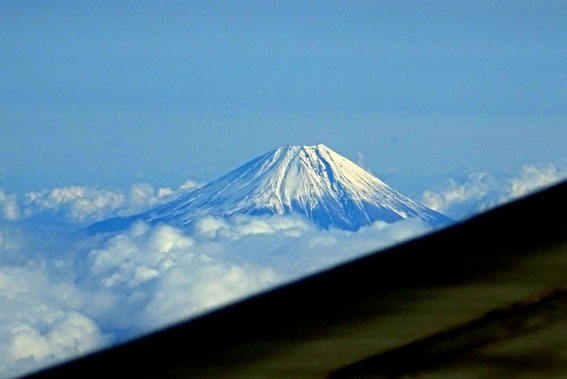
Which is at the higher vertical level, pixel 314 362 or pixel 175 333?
pixel 175 333

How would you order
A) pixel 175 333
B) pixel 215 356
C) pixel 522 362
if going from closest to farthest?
pixel 522 362, pixel 215 356, pixel 175 333

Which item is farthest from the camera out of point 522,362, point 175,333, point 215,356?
point 175,333

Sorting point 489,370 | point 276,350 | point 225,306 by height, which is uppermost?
point 225,306

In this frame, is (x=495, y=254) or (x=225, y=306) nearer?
(x=495, y=254)

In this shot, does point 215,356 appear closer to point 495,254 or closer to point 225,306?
point 225,306

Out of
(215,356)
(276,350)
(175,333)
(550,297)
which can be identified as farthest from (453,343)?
(175,333)

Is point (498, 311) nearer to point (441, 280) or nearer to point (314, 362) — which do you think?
point (441, 280)

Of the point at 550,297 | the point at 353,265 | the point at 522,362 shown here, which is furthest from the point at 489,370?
the point at 353,265
